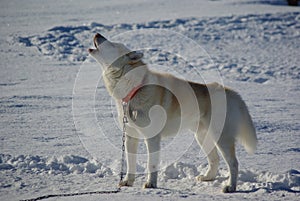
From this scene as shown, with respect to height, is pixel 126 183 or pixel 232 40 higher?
pixel 232 40

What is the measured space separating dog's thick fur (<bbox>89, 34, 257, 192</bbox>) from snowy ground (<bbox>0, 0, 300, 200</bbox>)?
0.27 m

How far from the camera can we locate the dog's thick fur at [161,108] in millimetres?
4812

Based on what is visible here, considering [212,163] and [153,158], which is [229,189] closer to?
[212,163]

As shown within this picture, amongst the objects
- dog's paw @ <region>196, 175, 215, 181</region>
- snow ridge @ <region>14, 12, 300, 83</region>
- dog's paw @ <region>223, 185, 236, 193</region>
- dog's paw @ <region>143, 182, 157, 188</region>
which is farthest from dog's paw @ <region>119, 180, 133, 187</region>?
snow ridge @ <region>14, 12, 300, 83</region>

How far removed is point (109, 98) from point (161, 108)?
13.6 feet

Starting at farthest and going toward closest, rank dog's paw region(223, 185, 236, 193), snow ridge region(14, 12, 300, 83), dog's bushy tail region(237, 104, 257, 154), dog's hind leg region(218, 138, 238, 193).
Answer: snow ridge region(14, 12, 300, 83), dog's bushy tail region(237, 104, 257, 154), dog's hind leg region(218, 138, 238, 193), dog's paw region(223, 185, 236, 193)

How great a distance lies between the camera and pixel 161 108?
488cm

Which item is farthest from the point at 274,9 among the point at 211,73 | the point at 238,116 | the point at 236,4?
the point at 238,116

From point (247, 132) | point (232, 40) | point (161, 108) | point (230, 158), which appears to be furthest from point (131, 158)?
point (232, 40)

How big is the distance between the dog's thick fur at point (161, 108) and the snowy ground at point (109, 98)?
27 cm

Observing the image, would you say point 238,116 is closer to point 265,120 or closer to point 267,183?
point 267,183

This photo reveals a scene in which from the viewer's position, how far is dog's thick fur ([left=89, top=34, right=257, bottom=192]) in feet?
15.8

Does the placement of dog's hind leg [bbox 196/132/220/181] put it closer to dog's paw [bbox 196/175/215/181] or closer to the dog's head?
dog's paw [bbox 196/175/215/181]

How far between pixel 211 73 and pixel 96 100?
3326mm
